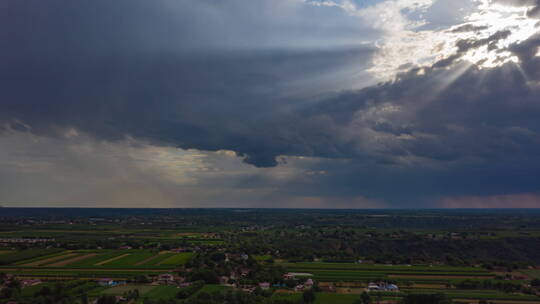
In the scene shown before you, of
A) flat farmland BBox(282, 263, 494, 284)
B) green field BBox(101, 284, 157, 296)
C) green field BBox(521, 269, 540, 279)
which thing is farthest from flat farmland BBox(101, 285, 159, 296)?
green field BBox(521, 269, 540, 279)

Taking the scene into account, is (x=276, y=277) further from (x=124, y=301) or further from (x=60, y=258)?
(x=60, y=258)

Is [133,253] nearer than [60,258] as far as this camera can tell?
No

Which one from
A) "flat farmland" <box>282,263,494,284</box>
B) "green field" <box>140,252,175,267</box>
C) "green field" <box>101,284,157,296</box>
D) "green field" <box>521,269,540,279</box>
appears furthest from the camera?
"green field" <box>140,252,175,267</box>

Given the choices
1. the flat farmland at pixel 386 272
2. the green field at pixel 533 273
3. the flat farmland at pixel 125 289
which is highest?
the flat farmland at pixel 125 289

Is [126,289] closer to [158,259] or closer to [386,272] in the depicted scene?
[158,259]

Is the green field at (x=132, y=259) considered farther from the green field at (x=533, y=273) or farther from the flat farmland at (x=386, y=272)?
the green field at (x=533, y=273)

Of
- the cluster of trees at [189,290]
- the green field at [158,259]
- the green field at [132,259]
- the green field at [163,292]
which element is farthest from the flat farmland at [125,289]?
the green field at [132,259]

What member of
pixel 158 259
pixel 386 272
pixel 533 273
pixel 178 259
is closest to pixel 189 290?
pixel 178 259

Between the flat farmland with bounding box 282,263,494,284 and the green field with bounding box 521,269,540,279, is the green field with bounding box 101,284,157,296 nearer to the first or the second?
the flat farmland with bounding box 282,263,494,284

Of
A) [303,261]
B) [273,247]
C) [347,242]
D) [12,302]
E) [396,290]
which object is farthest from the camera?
[347,242]

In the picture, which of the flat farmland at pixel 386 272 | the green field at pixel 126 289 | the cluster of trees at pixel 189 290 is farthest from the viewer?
the flat farmland at pixel 386 272

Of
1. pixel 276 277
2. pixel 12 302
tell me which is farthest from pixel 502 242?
Answer: pixel 12 302
